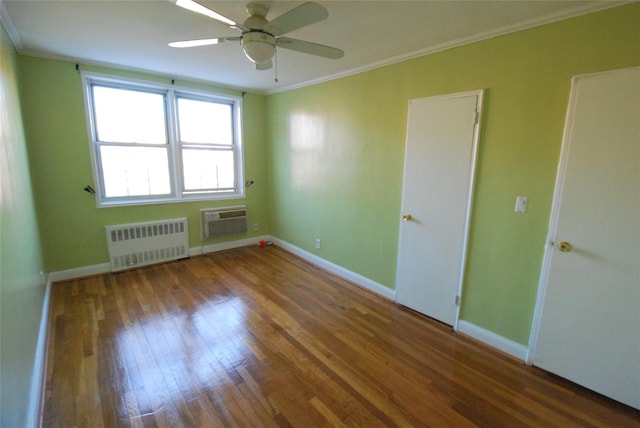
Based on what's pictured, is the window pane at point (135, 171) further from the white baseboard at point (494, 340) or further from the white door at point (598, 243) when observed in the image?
the white door at point (598, 243)

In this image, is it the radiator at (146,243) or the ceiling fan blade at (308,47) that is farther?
the radiator at (146,243)

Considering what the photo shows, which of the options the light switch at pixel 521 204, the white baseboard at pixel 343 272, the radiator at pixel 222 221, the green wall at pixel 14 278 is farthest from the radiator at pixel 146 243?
the light switch at pixel 521 204

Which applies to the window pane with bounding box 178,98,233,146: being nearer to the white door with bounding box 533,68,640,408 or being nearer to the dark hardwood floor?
the dark hardwood floor

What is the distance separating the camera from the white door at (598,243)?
1.62 metres

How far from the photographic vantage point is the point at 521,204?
6.64 ft

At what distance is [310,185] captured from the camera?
3885 millimetres

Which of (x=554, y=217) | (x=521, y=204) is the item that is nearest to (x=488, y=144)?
(x=521, y=204)

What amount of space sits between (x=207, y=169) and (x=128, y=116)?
1140 mm

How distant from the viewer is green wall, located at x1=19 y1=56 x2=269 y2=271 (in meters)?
2.87

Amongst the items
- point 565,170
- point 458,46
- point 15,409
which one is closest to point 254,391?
point 15,409

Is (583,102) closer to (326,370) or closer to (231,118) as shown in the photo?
(326,370)

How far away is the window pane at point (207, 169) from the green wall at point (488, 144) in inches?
61.5

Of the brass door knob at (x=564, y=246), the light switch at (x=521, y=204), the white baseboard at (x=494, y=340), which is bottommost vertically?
the white baseboard at (x=494, y=340)

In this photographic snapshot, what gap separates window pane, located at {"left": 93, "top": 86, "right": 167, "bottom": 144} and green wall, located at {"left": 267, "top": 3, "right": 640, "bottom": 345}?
2.01 m
